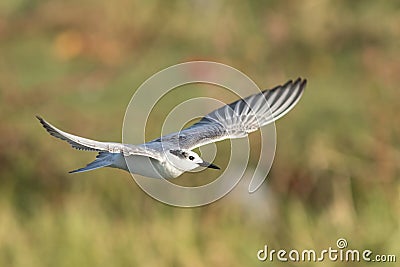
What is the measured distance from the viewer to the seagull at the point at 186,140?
1.36 meters

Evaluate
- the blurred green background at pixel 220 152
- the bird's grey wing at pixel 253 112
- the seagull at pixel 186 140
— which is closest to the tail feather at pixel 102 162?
the seagull at pixel 186 140

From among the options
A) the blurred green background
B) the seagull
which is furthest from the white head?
the blurred green background

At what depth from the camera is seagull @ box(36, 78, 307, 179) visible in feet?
4.48

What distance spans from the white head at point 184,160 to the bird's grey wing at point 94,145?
0.08 ft

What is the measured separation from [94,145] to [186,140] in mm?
259

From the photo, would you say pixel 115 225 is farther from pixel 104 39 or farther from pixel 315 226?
pixel 104 39

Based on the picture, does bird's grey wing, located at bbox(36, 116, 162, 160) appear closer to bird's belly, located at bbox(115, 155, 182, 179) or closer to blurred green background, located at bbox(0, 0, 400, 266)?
bird's belly, located at bbox(115, 155, 182, 179)

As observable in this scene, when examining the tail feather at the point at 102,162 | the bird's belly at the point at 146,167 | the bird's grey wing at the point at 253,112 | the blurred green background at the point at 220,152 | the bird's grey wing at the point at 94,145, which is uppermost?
the blurred green background at the point at 220,152

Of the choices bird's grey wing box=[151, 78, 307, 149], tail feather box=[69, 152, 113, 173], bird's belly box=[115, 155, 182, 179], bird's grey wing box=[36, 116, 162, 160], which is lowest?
bird's grey wing box=[36, 116, 162, 160]

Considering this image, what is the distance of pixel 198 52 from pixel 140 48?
15.5 inches

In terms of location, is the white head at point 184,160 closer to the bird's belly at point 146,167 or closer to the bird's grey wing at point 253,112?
the bird's belly at point 146,167

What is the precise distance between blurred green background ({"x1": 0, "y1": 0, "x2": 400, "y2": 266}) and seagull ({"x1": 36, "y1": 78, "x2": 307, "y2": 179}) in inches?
46.8

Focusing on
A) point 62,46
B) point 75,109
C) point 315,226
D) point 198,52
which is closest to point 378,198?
point 315,226

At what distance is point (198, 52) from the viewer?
566 cm
